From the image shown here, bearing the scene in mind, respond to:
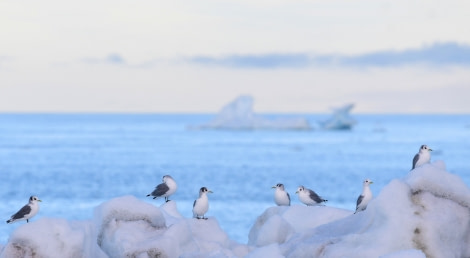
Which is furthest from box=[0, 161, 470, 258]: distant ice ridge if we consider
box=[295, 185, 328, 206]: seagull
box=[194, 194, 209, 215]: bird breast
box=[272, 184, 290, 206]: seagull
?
box=[295, 185, 328, 206]: seagull

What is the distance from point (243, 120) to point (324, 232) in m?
99.1

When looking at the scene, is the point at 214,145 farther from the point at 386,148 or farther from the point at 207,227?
the point at 207,227

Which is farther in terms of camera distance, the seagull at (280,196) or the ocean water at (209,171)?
the ocean water at (209,171)

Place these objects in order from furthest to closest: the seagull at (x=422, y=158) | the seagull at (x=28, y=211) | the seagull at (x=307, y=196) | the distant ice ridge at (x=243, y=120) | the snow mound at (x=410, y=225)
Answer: the distant ice ridge at (x=243, y=120), the seagull at (x=307, y=196), the seagull at (x=422, y=158), the seagull at (x=28, y=211), the snow mound at (x=410, y=225)

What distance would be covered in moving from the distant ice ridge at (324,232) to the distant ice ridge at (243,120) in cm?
8877

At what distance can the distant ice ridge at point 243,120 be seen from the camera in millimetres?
105750

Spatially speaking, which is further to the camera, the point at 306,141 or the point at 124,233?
the point at 306,141

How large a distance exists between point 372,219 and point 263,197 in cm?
3767

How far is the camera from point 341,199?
4881 cm

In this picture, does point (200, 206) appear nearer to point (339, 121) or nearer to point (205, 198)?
point (205, 198)

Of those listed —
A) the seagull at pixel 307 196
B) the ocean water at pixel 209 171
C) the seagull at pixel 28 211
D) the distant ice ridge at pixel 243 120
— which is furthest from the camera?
the distant ice ridge at pixel 243 120

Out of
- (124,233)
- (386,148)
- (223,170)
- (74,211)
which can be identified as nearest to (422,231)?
(124,233)

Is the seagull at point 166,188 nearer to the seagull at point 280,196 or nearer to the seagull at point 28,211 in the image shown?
the seagull at point 280,196

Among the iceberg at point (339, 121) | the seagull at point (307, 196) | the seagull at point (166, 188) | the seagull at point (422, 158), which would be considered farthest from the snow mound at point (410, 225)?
the iceberg at point (339, 121)
